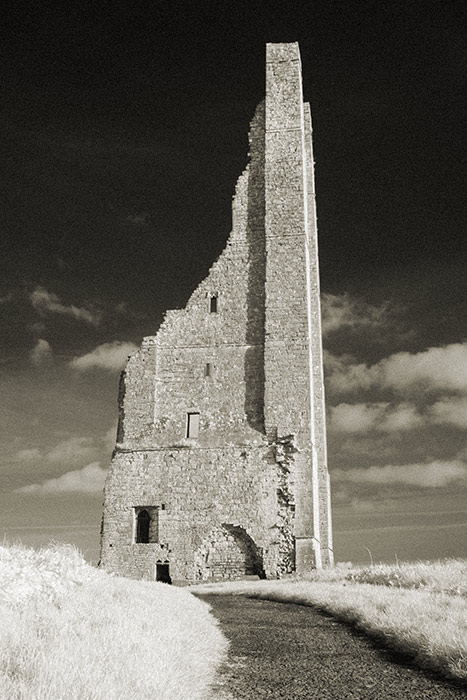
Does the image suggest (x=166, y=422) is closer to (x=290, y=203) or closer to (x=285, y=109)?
(x=290, y=203)

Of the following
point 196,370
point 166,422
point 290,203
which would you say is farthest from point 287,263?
point 166,422

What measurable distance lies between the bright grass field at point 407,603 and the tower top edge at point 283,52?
63.3 ft

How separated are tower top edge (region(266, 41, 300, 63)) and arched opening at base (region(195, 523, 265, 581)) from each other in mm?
17863

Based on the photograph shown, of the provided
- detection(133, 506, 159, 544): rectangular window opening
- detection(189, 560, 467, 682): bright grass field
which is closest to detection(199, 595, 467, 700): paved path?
detection(189, 560, 467, 682): bright grass field

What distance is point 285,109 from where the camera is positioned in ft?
81.7

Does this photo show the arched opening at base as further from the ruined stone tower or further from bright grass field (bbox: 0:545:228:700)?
bright grass field (bbox: 0:545:228:700)

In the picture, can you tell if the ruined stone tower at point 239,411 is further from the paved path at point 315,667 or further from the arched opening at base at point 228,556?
the paved path at point 315,667

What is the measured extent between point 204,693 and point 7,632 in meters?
1.75

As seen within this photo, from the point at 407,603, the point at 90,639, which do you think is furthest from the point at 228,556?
the point at 90,639

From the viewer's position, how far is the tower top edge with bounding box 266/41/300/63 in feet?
84.1

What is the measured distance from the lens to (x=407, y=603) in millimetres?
9109

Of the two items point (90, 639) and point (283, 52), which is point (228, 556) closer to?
point (90, 639)

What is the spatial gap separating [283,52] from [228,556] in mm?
19154

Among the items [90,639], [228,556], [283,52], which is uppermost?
[283,52]
